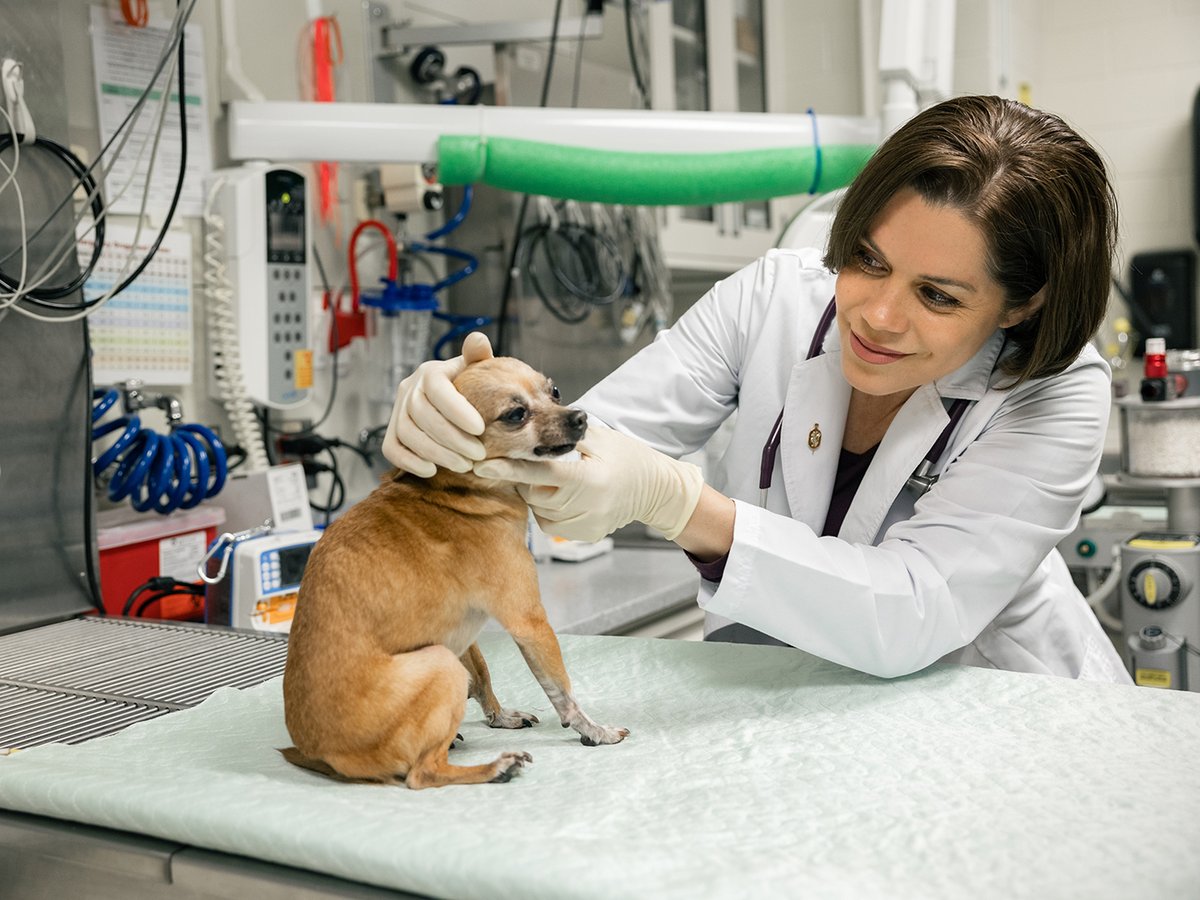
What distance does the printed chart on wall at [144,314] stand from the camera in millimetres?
1877

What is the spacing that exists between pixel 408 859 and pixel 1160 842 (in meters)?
0.50

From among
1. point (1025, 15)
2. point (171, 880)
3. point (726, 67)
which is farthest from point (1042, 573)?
point (1025, 15)

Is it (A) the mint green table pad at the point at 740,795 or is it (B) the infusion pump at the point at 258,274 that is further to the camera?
(B) the infusion pump at the point at 258,274

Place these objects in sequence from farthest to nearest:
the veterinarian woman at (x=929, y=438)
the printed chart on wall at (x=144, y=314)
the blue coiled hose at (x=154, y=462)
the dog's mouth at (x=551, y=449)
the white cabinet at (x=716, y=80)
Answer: the white cabinet at (x=716, y=80) < the printed chart on wall at (x=144, y=314) < the blue coiled hose at (x=154, y=462) < the veterinarian woman at (x=929, y=438) < the dog's mouth at (x=551, y=449)

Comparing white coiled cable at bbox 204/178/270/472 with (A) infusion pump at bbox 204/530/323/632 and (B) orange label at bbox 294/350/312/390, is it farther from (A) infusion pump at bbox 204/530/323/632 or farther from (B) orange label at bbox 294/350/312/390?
(A) infusion pump at bbox 204/530/323/632

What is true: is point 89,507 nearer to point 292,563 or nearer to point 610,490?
point 292,563

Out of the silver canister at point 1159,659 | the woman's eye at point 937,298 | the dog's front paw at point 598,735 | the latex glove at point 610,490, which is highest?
the woman's eye at point 937,298

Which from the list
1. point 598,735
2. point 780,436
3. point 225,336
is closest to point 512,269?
point 225,336

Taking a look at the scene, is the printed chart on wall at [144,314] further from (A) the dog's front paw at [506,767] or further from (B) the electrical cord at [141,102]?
(A) the dog's front paw at [506,767]

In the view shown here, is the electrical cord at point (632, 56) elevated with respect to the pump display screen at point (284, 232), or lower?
elevated

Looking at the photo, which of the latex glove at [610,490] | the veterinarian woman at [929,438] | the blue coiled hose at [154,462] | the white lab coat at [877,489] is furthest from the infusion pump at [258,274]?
the latex glove at [610,490]

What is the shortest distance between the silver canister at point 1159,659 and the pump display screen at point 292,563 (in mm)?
1467

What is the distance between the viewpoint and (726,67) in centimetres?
337

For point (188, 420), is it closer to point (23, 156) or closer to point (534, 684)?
point (23, 156)
